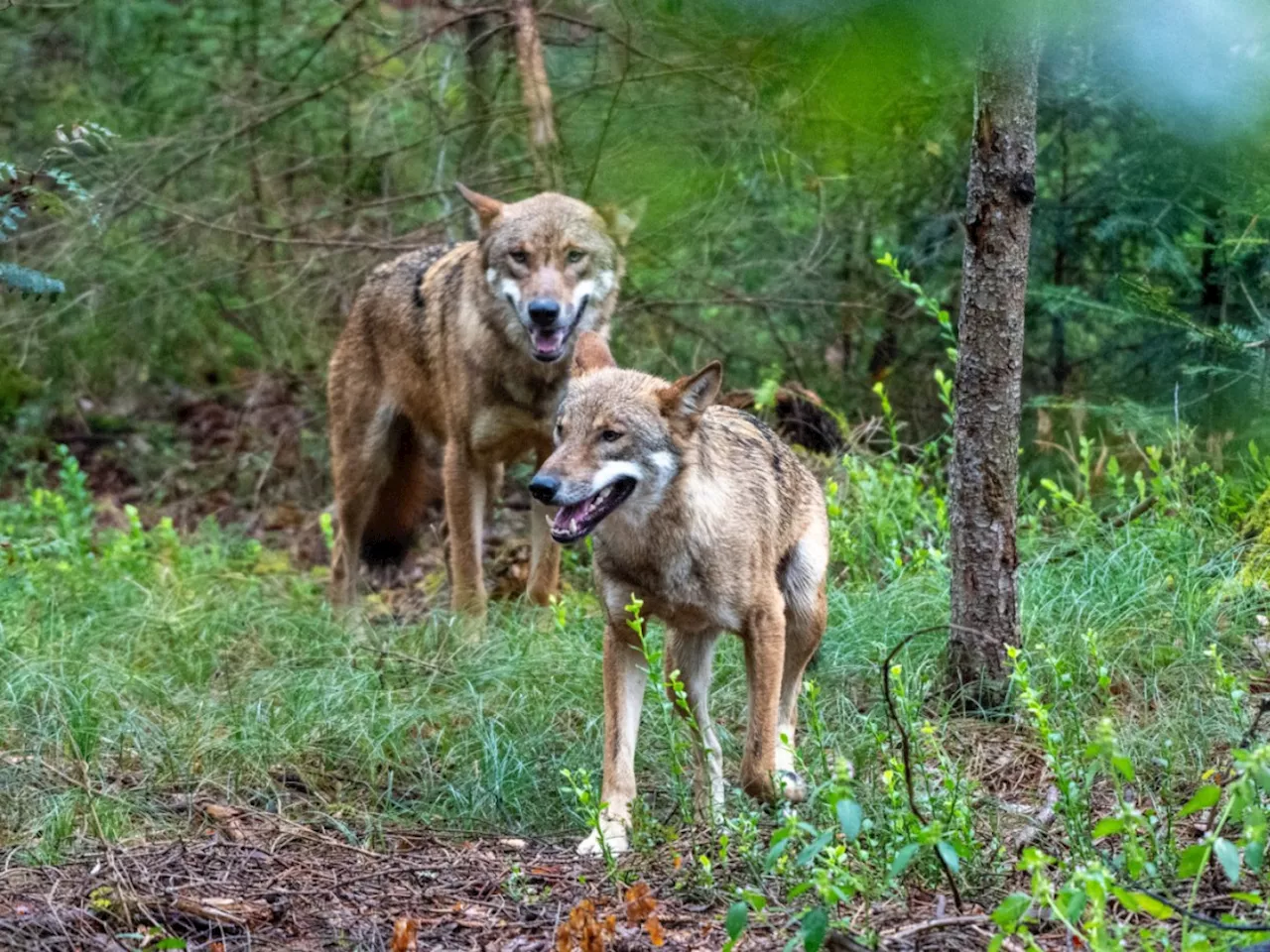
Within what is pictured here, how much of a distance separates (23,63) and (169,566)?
14.5 ft

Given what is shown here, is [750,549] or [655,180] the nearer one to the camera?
[655,180]

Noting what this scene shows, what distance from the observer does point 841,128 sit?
2096 mm

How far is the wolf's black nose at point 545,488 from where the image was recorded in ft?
15.3

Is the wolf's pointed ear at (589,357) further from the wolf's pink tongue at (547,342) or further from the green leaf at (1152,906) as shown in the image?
the green leaf at (1152,906)

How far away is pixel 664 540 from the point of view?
488cm

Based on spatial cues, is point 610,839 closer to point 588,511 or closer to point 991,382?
point 588,511

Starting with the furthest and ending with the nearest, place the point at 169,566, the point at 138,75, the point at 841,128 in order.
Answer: the point at 138,75
the point at 169,566
the point at 841,128

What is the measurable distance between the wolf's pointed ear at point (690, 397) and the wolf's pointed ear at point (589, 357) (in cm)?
45

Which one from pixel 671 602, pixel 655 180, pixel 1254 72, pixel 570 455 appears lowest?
pixel 671 602

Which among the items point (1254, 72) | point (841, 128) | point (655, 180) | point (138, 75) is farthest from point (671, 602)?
point (138, 75)

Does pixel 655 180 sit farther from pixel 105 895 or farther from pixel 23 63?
pixel 23 63

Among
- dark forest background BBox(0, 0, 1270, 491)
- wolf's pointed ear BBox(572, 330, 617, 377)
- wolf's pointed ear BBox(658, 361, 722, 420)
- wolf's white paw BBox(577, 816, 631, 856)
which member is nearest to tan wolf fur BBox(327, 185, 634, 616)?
dark forest background BBox(0, 0, 1270, 491)

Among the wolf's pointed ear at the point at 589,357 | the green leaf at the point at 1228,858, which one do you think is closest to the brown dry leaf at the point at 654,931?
the green leaf at the point at 1228,858

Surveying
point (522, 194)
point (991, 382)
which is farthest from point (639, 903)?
point (522, 194)
